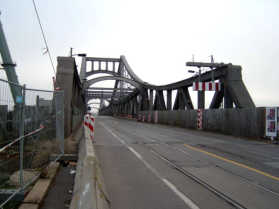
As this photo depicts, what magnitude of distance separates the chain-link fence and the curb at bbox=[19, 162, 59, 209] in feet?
0.64

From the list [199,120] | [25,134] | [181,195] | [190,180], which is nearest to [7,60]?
[199,120]

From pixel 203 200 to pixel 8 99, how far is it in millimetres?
3775

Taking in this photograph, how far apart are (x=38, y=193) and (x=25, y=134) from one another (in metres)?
1.55

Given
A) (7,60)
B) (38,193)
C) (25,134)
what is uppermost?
(7,60)

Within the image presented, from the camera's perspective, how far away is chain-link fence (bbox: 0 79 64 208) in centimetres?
470

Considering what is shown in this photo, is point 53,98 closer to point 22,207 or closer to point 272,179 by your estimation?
point 22,207

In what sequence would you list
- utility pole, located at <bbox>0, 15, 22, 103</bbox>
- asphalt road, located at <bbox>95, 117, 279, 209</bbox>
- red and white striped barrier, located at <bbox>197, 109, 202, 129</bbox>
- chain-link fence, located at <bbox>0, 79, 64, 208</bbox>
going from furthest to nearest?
1. red and white striped barrier, located at <bbox>197, 109, 202, 129</bbox>
2. utility pole, located at <bbox>0, 15, 22, 103</bbox>
3. chain-link fence, located at <bbox>0, 79, 64, 208</bbox>
4. asphalt road, located at <bbox>95, 117, 279, 209</bbox>

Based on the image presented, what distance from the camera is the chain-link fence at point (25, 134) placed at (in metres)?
4.70

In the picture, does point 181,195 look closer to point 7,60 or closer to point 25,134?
point 25,134

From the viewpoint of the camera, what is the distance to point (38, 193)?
16.3ft

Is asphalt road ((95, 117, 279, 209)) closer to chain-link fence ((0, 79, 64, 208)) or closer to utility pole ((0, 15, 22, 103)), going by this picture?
chain-link fence ((0, 79, 64, 208))

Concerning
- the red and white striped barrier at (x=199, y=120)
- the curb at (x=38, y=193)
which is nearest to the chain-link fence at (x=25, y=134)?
the curb at (x=38, y=193)

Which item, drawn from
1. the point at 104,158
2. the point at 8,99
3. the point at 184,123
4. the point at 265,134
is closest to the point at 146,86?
the point at 184,123

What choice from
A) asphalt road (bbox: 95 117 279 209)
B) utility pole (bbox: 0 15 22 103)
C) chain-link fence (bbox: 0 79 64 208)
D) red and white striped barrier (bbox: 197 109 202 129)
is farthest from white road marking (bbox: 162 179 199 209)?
red and white striped barrier (bbox: 197 109 202 129)
